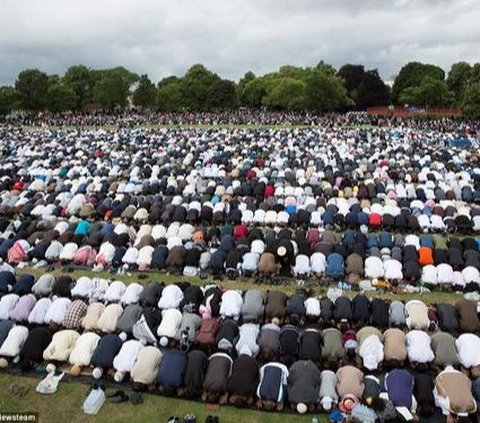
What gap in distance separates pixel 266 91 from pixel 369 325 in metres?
83.9

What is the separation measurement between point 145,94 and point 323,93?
126ft

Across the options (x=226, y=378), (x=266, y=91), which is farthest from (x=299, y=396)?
(x=266, y=91)

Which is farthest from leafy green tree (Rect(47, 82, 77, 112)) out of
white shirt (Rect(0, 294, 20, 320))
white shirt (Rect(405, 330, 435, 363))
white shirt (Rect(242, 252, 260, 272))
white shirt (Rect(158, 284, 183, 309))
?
white shirt (Rect(405, 330, 435, 363))

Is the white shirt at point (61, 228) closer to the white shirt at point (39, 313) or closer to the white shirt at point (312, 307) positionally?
the white shirt at point (39, 313)

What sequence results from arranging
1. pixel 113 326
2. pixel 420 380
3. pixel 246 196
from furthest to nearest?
1. pixel 246 196
2. pixel 113 326
3. pixel 420 380

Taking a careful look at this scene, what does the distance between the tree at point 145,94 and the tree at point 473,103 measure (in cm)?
5772

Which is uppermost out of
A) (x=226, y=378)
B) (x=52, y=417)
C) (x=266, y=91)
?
(x=266, y=91)

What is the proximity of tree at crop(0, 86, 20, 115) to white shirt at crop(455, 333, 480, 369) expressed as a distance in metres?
88.1

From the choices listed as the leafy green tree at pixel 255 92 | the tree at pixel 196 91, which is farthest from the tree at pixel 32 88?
the leafy green tree at pixel 255 92

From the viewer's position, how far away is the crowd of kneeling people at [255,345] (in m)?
9.67

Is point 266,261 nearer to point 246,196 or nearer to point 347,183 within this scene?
point 246,196

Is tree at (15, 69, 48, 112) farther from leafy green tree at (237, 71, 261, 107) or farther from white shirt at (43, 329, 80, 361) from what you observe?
white shirt at (43, 329, 80, 361)

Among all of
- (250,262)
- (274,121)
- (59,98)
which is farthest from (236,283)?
(59,98)

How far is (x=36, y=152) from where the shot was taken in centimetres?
3781
